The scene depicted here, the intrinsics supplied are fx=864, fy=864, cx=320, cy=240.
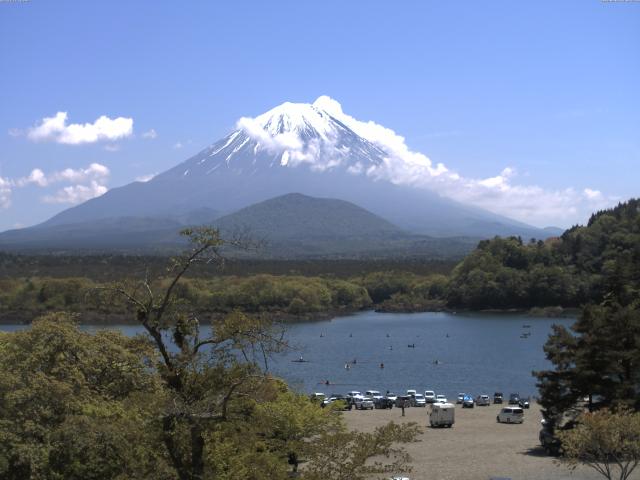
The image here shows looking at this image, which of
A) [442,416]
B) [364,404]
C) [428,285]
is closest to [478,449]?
[442,416]

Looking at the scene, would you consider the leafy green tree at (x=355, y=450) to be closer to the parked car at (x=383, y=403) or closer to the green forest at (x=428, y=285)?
the parked car at (x=383, y=403)

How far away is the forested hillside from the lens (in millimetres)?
74250

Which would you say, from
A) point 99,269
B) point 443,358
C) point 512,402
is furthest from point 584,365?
point 99,269

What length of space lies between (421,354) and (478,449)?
29.3 metres

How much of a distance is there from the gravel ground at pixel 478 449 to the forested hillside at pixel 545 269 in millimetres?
48060

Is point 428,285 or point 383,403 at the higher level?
point 428,285

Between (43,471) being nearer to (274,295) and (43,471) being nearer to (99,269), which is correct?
(274,295)

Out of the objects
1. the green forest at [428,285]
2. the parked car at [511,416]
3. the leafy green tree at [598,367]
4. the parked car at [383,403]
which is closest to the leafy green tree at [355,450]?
the leafy green tree at [598,367]

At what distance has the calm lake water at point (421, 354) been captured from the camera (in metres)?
38.4

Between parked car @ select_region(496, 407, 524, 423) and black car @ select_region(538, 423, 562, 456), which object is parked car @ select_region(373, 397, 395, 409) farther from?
black car @ select_region(538, 423, 562, 456)

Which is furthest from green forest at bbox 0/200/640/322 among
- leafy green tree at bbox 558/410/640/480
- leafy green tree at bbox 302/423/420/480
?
leafy green tree at bbox 302/423/420/480

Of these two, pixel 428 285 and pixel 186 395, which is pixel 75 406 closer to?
pixel 186 395

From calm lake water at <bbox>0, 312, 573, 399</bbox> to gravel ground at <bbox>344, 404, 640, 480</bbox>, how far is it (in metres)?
4.38

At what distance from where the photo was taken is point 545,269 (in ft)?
249
